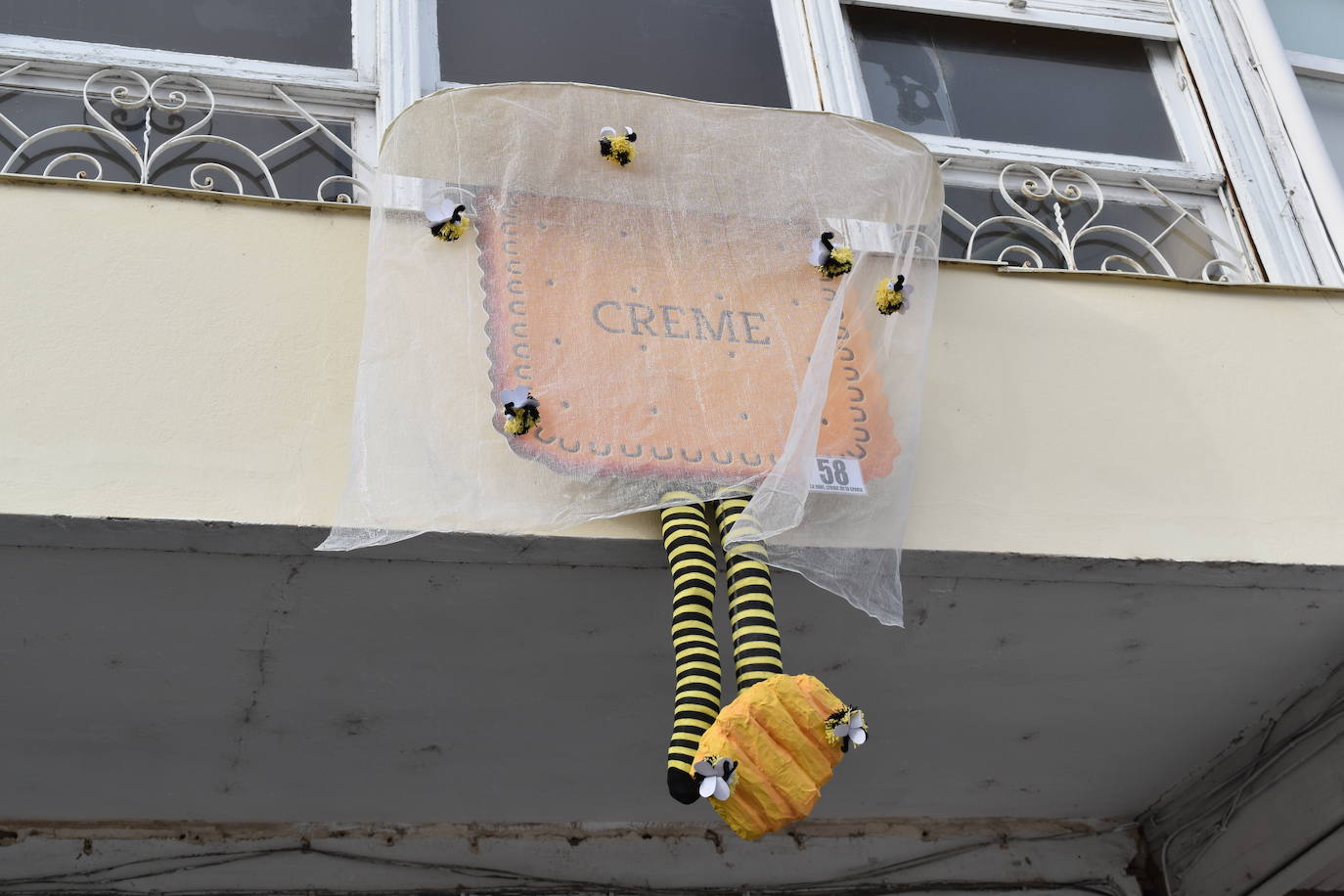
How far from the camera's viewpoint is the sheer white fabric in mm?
2678

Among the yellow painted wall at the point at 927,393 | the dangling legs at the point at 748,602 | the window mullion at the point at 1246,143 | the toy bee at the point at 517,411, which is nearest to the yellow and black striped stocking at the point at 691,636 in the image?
the dangling legs at the point at 748,602

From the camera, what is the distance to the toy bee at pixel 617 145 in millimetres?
3064

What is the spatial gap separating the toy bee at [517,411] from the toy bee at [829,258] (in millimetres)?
774

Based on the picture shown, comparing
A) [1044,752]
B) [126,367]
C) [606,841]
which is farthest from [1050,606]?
[126,367]

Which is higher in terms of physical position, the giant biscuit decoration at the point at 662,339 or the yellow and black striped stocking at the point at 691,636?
the giant biscuit decoration at the point at 662,339

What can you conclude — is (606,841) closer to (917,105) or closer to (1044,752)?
(1044,752)

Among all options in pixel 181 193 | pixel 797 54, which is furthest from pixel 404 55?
pixel 797 54

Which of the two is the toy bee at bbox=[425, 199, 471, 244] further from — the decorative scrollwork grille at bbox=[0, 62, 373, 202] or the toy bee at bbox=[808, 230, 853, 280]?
the toy bee at bbox=[808, 230, 853, 280]

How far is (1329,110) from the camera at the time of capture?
4.41m

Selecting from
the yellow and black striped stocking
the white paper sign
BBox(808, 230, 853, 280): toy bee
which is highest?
BBox(808, 230, 853, 280): toy bee

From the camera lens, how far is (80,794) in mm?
3361

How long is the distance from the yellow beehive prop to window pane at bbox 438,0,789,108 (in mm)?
2102

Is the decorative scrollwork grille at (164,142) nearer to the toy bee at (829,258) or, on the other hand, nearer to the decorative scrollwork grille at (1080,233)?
the toy bee at (829,258)

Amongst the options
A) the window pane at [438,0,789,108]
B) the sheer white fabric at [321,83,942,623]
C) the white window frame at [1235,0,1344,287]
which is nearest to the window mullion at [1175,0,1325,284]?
the white window frame at [1235,0,1344,287]
